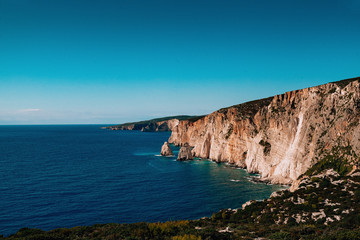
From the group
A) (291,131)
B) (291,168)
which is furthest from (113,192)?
(291,131)

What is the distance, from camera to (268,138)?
76.5m

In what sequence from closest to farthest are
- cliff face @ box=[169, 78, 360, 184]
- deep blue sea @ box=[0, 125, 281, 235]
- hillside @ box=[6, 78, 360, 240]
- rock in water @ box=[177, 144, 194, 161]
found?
hillside @ box=[6, 78, 360, 240] < deep blue sea @ box=[0, 125, 281, 235] < cliff face @ box=[169, 78, 360, 184] < rock in water @ box=[177, 144, 194, 161]

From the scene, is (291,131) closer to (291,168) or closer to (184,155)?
(291,168)

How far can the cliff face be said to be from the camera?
53875mm

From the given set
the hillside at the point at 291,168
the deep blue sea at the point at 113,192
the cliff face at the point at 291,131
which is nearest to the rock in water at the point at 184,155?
the cliff face at the point at 291,131

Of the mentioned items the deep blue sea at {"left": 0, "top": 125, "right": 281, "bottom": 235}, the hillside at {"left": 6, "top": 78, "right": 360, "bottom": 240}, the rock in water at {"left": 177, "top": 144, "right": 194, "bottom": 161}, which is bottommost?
the deep blue sea at {"left": 0, "top": 125, "right": 281, "bottom": 235}

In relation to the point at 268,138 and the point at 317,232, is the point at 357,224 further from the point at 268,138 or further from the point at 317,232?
the point at 268,138

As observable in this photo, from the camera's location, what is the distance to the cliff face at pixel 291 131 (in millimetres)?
53875

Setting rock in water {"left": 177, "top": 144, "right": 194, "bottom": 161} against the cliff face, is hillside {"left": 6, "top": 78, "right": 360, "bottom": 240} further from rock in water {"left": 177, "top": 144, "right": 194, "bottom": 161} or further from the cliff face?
rock in water {"left": 177, "top": 144, "right": 194, "bottom": 161}

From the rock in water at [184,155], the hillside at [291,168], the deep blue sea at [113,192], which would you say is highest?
the hillside at [291,168]

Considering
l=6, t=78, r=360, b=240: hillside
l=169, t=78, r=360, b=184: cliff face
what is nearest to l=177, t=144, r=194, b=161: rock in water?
l=169, t=78, r=360, b=184: cliff face

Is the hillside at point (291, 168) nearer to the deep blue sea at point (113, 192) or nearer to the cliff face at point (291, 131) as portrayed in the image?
the cliff face at point (291, 131)

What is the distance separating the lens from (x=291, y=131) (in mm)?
67000

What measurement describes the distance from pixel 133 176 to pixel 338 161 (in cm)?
5499
